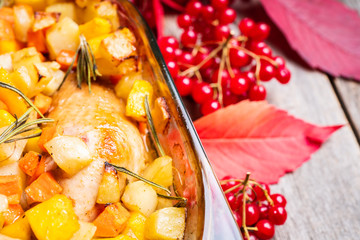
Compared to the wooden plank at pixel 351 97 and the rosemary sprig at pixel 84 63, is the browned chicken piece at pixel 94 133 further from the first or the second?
the wooden plank at pixel 351 97

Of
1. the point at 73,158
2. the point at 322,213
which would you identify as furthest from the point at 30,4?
the point at 322,213

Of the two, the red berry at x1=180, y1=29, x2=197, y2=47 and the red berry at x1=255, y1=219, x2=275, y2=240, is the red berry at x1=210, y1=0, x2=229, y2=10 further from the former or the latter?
the red berry at x1=255, y1=219, x2=275, y2=240

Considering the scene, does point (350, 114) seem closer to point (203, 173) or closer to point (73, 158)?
point (203, 173)

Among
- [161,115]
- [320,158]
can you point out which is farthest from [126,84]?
[320,158]

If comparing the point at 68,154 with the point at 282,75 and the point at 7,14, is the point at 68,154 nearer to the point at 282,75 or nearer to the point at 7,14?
the point at 7,14

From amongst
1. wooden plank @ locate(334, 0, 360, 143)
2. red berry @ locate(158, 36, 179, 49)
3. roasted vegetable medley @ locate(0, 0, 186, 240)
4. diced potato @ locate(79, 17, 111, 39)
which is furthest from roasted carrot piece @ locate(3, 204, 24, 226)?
wooden plank @ locate(334, 0, 360, 143)

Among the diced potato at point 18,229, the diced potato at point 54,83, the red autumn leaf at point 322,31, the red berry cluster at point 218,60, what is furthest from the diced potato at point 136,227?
the red autumn leaf at point 322,31
